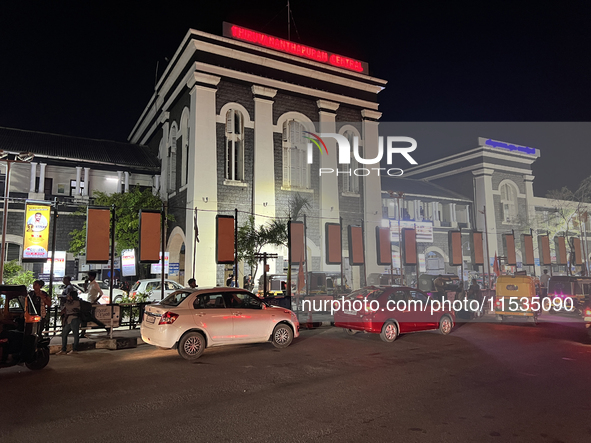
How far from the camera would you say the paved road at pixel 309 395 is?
4.93m

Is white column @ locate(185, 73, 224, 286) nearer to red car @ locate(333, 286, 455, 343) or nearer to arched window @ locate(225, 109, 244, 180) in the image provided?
arched window @ locate(225, 109, 244, 180)

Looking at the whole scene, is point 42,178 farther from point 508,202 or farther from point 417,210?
point 508,202

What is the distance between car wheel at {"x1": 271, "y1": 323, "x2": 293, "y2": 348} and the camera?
1048 centimetres

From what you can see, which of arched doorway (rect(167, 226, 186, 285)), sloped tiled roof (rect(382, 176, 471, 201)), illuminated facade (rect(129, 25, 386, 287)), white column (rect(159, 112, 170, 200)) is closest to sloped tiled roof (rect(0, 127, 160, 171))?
white column (rect(159, 112, 170, 200))

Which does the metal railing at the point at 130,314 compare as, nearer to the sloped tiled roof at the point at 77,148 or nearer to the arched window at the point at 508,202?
the sloped tiled roof at the point at 77,148

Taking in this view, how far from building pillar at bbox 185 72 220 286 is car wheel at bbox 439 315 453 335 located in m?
14.0

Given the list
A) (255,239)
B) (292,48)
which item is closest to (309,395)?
(255,239)

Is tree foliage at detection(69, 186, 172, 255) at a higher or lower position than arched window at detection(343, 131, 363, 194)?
lower

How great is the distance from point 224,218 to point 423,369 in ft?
37.8

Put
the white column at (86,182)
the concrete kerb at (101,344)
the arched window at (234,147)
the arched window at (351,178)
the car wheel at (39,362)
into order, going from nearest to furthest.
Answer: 1. the car wheel at (39,362)
2. the concrete kerb at (101,344)
3. the arched window at (234,147)
4. the white column at (86,182)
5. the arched window at (351,178)

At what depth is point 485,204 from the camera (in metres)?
44.5

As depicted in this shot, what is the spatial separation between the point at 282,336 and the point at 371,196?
2081 cm

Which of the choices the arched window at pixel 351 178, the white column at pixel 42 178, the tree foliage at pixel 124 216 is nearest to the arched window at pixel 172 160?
the tree foliage at pixel 124 216

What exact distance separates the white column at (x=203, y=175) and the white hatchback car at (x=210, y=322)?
1354cm
